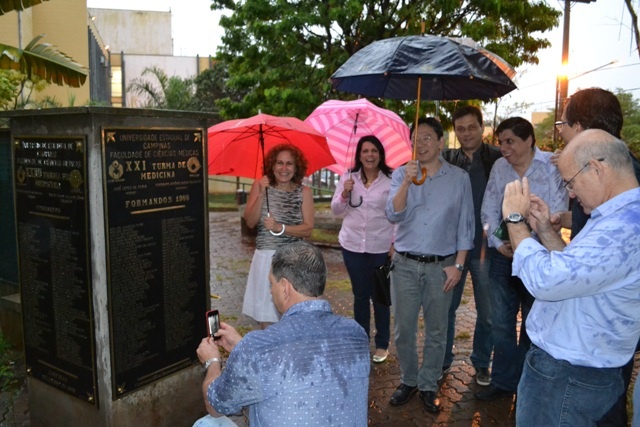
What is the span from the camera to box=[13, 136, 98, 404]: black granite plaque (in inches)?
131

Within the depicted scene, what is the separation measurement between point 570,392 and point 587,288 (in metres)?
0.54

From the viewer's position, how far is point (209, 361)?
8.57ft

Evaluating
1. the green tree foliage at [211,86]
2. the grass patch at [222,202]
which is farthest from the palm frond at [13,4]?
the green tree foliage at [211,86]

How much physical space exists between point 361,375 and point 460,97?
11.6 feet

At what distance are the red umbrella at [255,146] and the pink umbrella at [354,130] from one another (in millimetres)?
507

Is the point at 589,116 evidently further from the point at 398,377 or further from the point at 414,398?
the point at 398,377

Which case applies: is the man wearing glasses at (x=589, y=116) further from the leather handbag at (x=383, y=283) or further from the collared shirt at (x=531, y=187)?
the leather handbag at (x=383, y=283)

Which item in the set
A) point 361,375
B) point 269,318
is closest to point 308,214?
point 269,318

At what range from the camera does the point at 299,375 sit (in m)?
2.07

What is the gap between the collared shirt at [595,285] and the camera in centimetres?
218

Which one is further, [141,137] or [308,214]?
[308,214]

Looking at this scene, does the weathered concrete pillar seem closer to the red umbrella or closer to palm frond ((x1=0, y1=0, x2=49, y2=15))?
the red umbrella

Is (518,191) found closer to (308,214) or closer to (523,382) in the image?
(523,382)

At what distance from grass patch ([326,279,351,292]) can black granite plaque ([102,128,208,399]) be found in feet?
16.0
